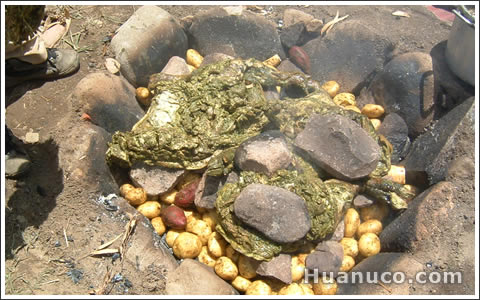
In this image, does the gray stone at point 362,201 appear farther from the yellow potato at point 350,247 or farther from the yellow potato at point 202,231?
the yellow potato at point 202,231

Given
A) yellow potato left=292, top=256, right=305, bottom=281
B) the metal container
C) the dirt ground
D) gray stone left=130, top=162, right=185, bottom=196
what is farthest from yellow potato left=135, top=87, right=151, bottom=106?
the metal container

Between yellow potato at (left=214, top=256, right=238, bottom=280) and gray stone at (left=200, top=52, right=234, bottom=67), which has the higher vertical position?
gray stone at (left=200, top=52, right=234, bottom=67)

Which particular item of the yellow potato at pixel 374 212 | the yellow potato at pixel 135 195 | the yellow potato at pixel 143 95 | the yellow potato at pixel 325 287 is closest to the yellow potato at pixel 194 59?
the yellow potato at pixel 143 95

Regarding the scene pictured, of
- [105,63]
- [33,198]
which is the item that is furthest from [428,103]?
[33,198]

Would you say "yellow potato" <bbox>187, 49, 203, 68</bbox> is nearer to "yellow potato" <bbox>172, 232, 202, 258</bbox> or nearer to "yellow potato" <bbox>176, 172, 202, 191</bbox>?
"yellow potato" <bbox>176, 172, 202, 191</bbox>

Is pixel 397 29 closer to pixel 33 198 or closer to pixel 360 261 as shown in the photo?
pixel 360 261

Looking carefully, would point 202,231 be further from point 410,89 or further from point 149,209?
point 410,89

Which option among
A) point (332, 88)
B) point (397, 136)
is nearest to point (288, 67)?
point (332, 88)
